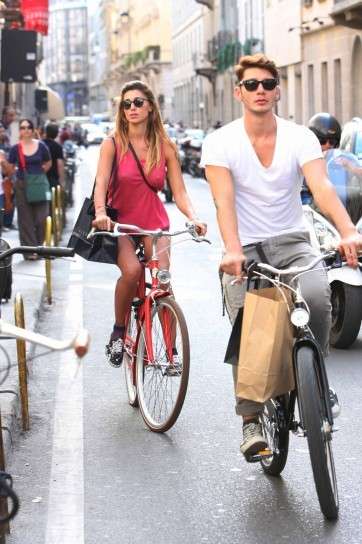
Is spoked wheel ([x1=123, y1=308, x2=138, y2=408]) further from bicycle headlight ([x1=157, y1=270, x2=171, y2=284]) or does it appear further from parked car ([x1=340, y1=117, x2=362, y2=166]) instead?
parked car ([x1=340, y1=117, x2=362, y2=166])

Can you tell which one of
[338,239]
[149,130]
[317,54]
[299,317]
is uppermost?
[317,54]

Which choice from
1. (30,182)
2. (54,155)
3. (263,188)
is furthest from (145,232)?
(54,155)

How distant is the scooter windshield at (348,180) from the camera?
10.3 m

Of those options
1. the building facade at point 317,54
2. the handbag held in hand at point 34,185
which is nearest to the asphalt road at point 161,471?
the handbag held in hand at point 34,185

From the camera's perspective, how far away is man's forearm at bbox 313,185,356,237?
5.71 meters

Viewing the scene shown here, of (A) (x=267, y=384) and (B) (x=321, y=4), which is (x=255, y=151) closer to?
(A) (x=267, y=384)

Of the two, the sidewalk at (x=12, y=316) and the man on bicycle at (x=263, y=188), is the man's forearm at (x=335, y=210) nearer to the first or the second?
the man on bicycle at (x=263, y=188)

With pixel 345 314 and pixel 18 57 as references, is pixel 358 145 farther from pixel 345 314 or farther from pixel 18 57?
pixel 18 57

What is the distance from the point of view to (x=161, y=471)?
657cm

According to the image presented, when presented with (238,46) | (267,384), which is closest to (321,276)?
Answer: (267,384)

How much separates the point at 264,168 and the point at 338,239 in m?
3.87

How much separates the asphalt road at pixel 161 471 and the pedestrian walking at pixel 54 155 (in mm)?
10788

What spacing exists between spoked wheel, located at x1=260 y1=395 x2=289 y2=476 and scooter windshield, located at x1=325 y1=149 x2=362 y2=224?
4249 millimetres

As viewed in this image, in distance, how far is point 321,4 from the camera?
42781 mm
